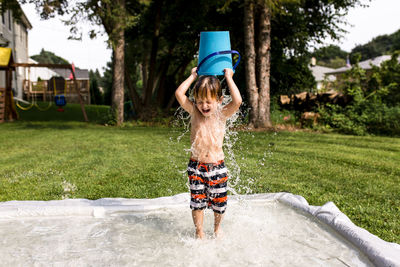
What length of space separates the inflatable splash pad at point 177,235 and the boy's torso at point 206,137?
23.5 inches

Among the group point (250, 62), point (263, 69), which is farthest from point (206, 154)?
point (263, 69)

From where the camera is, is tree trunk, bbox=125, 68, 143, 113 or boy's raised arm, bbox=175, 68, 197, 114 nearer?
boy's raised arm, bbox=175, 68, 197, 114

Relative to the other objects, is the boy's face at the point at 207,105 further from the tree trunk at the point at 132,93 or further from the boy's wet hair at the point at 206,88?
the tree trunk at the point at 132,93

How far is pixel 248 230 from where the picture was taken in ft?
8.44

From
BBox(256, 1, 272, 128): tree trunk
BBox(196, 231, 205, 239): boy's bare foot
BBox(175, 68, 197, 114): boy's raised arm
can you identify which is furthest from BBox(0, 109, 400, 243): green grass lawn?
BBox(256, 1, 272, 128): tree trunk

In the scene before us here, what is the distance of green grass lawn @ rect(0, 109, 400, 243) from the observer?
3.35 m

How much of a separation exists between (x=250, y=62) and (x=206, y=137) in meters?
6.58

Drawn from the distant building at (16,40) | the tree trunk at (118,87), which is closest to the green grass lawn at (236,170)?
the tree trunk at (118,87)

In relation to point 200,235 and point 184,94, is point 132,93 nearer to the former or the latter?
point 184,94

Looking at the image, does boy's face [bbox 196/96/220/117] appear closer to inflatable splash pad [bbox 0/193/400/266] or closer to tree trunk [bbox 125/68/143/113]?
inflatable splash pad [bbox 0/193/400/266]

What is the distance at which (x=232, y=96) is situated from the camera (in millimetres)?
2297

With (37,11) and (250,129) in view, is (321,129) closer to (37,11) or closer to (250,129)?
(250,129)

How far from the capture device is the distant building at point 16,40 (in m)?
19.5

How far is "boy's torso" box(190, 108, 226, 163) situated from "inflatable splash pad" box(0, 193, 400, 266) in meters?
0.60
